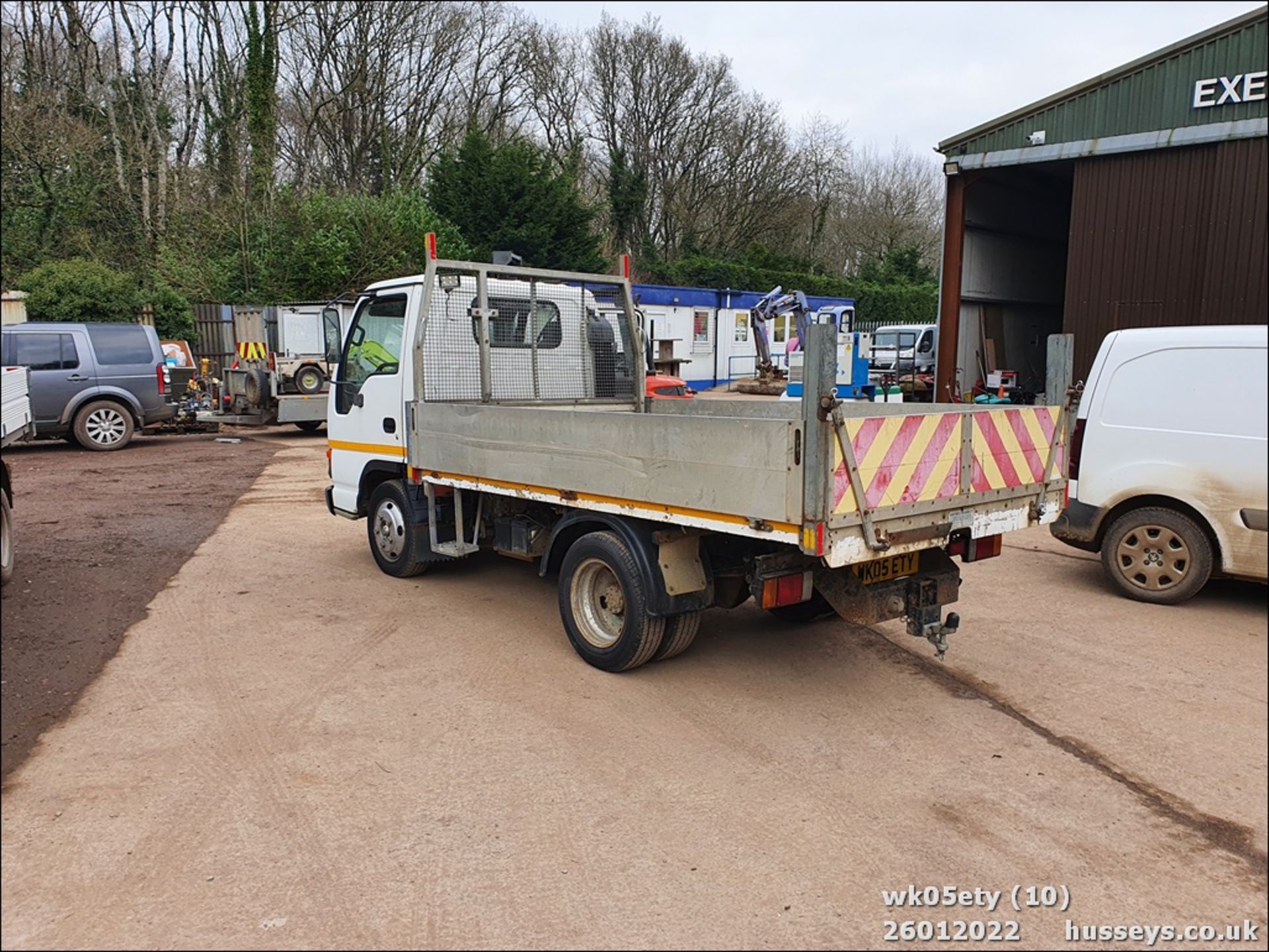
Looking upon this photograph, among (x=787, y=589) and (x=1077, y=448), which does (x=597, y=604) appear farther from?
(x=1077, y=448)

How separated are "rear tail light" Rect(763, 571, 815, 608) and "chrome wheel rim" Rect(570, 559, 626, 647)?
3.37 feet

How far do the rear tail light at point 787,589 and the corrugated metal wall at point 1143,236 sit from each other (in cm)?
920

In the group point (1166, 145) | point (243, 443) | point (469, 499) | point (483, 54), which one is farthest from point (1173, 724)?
point (483, 54)

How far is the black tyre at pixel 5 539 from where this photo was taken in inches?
262

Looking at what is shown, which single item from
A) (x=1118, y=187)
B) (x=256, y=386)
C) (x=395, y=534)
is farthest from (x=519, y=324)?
(x=256, y=386)

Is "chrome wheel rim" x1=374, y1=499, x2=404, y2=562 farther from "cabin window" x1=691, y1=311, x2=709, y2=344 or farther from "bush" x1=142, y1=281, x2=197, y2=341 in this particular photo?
"cabin window" x1=691, y1=311, x2=709, y2=344

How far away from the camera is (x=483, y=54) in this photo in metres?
38.2

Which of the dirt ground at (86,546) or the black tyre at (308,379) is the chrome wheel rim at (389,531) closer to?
the dirt ground at (86,546)

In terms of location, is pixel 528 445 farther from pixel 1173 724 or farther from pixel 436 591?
pixel 1173 724

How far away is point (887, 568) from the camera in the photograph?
4.99 meters

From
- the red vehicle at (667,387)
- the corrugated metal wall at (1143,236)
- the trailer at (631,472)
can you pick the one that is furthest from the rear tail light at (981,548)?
the red vehicle at (667,387)

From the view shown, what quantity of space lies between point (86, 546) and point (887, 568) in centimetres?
748

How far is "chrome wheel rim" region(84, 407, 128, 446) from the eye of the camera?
50.6ft

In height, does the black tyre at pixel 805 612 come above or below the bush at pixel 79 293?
below
